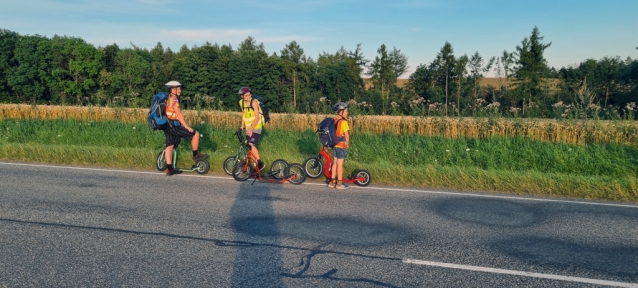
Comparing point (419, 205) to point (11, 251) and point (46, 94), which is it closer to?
point (11, 251)

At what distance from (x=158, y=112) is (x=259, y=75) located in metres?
55.7

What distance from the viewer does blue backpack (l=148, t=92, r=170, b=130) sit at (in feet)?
33.3

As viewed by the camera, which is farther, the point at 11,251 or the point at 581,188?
the point at 581,188

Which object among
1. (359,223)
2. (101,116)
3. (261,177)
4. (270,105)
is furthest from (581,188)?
(270,105)

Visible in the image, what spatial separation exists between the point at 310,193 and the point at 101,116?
1945cm

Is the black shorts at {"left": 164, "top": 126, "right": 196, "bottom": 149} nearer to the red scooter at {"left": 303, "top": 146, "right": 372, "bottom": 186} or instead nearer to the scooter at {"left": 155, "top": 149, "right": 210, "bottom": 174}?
the scooter at {"left": 155, "top": 149, "right": 210, "bottom": 174}

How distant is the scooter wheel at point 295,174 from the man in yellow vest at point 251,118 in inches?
26.5

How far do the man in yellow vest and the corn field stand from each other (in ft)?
28.1

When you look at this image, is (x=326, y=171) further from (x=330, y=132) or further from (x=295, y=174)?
(x=330, y=132)

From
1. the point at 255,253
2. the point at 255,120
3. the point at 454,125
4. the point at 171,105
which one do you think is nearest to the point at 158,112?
the point at 171,105

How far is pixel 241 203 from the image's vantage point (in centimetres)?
789

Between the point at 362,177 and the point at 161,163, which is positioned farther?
the point at 161,163

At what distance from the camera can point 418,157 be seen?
42.4ft

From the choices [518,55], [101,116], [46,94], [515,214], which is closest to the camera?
[515,214]
